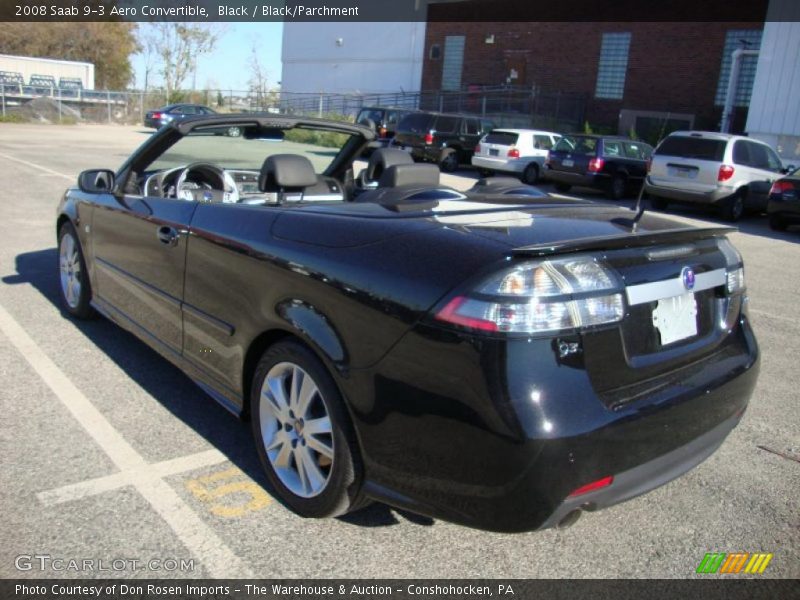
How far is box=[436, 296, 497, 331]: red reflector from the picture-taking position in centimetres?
224

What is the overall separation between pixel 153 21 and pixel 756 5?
46.8 metres

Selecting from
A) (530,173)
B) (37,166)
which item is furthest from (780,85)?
(37,166)

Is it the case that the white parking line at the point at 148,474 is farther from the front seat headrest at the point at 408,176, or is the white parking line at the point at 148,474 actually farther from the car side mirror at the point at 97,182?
the front seat headrest at the point at 408,176

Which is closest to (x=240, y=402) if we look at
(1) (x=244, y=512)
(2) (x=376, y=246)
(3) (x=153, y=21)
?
(1) (x=244, y=512)

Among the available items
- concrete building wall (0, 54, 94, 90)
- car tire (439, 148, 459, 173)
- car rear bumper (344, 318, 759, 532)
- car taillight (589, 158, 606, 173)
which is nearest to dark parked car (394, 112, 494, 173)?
car tire (439, 148, 459, 173)

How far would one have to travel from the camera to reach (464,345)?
2.27 meters

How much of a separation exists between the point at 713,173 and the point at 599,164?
3.19 m

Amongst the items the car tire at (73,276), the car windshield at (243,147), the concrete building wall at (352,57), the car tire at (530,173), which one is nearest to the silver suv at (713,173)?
the car tire at (530,173)

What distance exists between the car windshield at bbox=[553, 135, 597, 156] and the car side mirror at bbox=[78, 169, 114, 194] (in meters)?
14.2

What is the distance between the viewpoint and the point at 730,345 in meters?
3.00

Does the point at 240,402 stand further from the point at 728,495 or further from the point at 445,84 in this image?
the point at 445,84

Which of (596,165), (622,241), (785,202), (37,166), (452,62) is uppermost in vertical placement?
(452,62)

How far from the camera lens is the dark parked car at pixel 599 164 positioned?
674 inches

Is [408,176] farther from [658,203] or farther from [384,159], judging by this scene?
[658,203]
